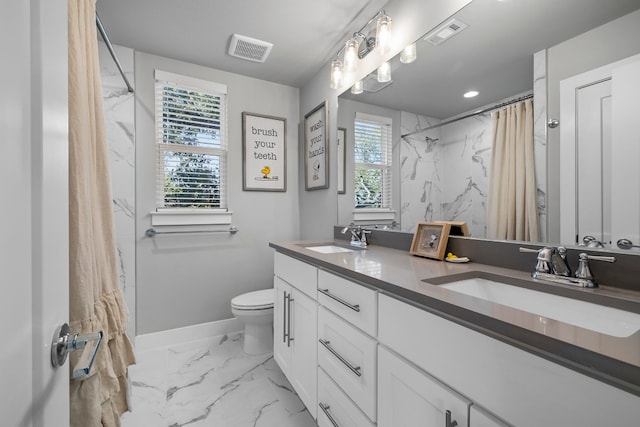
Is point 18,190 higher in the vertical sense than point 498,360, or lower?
higher

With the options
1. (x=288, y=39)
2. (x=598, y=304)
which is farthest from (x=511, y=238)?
(x=288, y=39)

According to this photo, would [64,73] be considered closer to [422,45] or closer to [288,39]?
[422,45]

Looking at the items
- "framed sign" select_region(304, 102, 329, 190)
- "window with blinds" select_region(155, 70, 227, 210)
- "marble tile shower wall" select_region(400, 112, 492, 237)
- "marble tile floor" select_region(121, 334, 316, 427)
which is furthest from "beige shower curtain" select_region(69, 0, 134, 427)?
"framed sign" select_region(304, 102, 329, 190)

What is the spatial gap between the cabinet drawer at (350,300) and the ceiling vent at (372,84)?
4.19 feet

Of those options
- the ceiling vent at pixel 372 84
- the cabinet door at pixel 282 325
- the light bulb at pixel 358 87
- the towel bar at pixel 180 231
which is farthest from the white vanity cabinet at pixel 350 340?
the towel bar at pixel 180 231

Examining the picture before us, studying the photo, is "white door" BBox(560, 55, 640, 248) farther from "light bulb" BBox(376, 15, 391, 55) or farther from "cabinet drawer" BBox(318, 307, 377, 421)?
"light bulb" BBox(376, 15, 391, 55)

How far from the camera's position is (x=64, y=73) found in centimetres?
53

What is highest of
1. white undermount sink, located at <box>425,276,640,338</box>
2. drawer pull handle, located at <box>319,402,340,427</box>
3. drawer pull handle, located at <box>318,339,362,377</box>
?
white undermount sink, located at <box>425,276,640,338</box>

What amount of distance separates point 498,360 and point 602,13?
1.11 meters

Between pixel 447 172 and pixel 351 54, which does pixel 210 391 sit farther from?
pixel 351 54

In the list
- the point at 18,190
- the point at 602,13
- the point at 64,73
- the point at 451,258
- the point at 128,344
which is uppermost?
the point at 602,13

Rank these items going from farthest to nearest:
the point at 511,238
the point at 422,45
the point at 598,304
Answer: the point at 422,45, the point at 511,238, the point at 598,304

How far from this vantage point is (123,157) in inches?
87.4

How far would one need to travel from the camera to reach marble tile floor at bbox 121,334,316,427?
1555 millimetres
